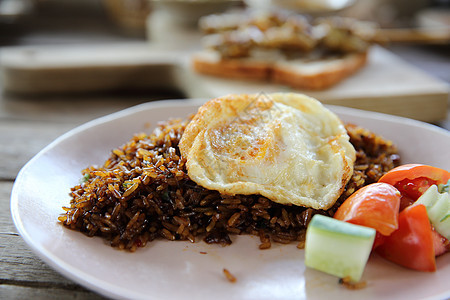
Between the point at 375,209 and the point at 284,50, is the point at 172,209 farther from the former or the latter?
the point at 284,50

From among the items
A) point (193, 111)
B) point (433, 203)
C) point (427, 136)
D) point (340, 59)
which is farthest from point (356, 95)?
point (433, 203)

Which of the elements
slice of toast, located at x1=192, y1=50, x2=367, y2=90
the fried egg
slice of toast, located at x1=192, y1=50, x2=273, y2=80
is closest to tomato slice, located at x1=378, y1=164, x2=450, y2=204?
the fried egg

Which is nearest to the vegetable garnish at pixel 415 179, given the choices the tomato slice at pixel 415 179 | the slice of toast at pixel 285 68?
the tomato slice at pixel 415 179

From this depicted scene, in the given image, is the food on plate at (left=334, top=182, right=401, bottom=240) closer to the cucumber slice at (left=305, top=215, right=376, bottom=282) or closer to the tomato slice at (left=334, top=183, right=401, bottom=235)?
the tomato slice at (left=334, top=183, right=401, bottom=235)

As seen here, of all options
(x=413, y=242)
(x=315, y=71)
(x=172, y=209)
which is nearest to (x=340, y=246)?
(x=413, y=242)

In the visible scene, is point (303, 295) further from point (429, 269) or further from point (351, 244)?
point (429, 269)
